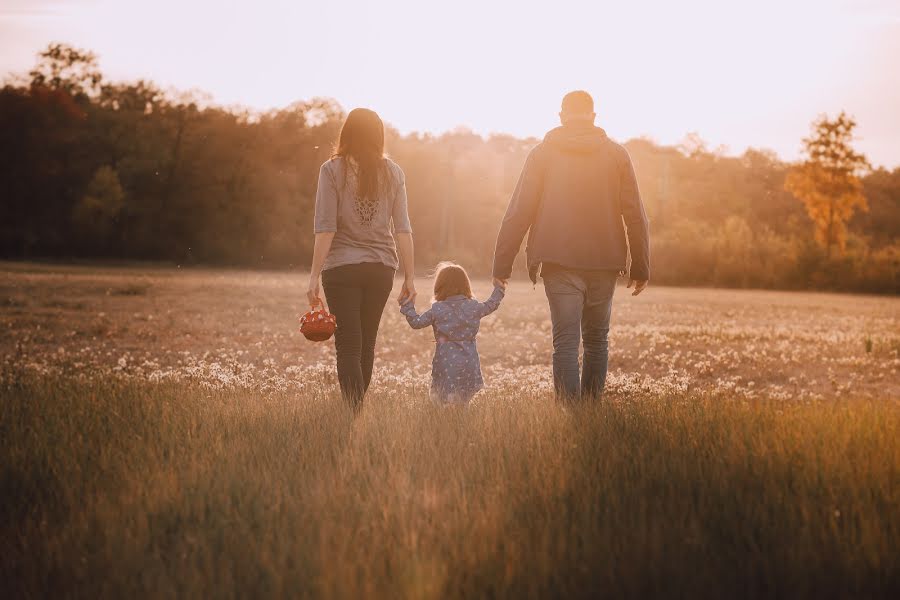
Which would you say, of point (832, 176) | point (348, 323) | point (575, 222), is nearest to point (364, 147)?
point (348, 323)

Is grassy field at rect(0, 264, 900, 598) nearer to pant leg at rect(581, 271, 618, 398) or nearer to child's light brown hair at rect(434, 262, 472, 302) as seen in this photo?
pant leg at rect(581, 271, 618, 398)

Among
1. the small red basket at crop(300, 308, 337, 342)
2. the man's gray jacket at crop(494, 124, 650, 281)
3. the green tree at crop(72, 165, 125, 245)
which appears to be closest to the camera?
the small red basket at crop(300, 308, 337, 342)

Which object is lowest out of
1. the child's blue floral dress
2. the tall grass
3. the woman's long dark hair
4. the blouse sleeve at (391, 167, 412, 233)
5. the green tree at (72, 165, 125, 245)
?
the tall grass

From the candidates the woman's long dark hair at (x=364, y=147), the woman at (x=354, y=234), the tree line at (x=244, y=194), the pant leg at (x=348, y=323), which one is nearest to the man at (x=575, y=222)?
the woman at (x=354, y=234)

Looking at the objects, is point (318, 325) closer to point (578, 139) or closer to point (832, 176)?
point (578, 139)

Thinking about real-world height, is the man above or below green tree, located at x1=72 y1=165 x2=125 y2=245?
below

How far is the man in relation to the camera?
674 cm

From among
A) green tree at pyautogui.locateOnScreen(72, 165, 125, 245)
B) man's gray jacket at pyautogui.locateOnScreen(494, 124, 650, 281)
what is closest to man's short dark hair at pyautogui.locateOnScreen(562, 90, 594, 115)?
man's gray jacket at pyautogui.locateOnScreen(494, 124, 650, 281)

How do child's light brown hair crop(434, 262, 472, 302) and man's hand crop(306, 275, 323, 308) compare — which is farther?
child's light brown hair crop(434, 262, 472, 302)

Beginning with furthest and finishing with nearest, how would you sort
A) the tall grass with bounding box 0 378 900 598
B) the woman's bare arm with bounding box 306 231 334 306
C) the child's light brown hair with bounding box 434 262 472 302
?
the child's light brown hair with bounding box 434 262 472 302 → the woman's bare arm with bounding box 306 231 334 306 → the tall grass with bounding box 0 378 900 598

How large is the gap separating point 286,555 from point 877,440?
3.61m

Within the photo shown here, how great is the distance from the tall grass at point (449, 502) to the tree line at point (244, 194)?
51739 mm

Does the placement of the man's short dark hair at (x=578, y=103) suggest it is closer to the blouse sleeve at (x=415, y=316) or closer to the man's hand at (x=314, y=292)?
the blouse sleeve at (x=415, y=316)

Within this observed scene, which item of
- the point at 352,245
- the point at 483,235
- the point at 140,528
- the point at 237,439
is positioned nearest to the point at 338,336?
the point at 352,245
